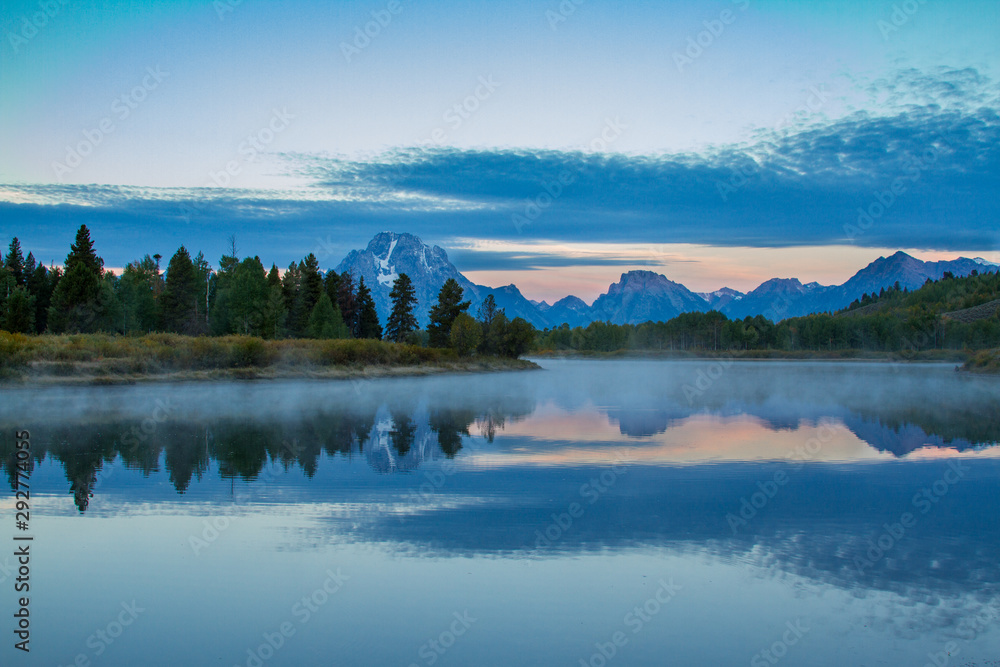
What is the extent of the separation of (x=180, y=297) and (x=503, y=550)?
300 feet

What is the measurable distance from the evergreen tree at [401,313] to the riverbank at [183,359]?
23059 mm

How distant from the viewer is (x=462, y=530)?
1160 cm

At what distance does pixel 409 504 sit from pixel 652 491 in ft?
17.4

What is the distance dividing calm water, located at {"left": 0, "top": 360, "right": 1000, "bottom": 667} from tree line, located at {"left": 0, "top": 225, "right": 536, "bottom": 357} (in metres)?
62.0

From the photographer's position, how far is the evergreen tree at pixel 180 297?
90125 mm

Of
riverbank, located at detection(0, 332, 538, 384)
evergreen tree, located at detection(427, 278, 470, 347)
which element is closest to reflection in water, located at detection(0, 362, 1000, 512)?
riverbank, located at detection(0, 332, 538, 384)

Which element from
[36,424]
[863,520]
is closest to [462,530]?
[863,520]

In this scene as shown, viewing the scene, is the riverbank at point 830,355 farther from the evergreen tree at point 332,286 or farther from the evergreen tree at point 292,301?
the evergreen tree at point 292,301

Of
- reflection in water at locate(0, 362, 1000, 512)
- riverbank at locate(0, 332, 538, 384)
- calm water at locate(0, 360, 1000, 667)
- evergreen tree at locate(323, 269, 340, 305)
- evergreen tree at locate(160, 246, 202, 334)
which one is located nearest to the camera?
calm water at locate(0, 360, 1000, 667)

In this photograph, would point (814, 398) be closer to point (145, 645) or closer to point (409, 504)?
point (409, 504)

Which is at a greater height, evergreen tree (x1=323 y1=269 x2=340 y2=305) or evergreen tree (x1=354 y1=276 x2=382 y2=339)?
evergreen tree (x1=323 y1=269 x2=340 y2=305)

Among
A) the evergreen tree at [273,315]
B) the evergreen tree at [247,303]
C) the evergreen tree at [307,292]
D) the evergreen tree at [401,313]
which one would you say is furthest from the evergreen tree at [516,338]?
the evergreen tree at [247,303]

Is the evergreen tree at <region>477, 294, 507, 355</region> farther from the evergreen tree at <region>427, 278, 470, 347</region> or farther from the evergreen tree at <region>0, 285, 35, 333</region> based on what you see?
the evergreen tree at <region>0, 285, 35, 333</region>

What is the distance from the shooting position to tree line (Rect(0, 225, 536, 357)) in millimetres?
76812
